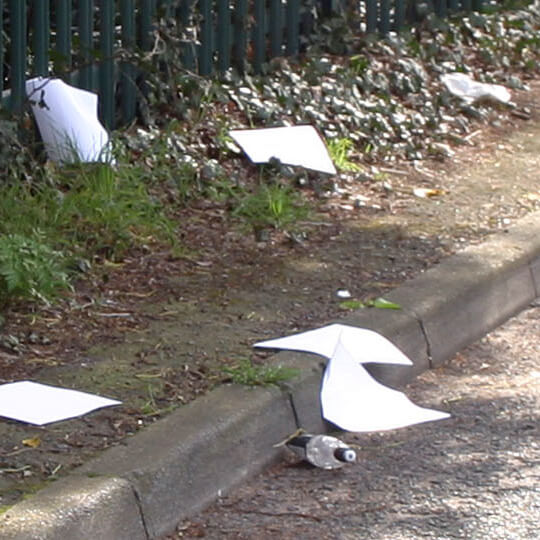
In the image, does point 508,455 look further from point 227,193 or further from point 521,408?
point 227,193

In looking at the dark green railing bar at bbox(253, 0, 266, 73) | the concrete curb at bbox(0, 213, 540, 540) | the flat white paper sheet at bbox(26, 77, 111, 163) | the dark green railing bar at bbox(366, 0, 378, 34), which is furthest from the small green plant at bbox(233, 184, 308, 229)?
the dark green railing bar at bbox(366, 0, 378, 34)

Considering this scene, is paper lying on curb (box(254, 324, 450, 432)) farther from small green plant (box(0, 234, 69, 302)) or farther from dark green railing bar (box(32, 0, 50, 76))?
dark green railing bar (box(32, 0, 50, 76))

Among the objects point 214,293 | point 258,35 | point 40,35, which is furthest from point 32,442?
point 258,35

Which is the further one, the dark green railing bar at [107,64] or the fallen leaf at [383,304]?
the dark green railing bar at [107,64]

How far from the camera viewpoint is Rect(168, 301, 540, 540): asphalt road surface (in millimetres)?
3914

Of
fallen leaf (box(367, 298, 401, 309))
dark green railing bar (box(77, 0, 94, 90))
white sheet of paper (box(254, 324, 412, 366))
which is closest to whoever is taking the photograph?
white sheet of paper (box(254, 324, 412, 366))

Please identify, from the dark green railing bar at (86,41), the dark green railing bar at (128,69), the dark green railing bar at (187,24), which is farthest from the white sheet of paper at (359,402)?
the dark green railing bar at (187,24)

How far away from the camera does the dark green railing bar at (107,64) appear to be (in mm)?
6785

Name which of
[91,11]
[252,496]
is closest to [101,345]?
[252,496]

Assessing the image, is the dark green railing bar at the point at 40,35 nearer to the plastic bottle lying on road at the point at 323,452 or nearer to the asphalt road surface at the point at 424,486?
the asphalt road surface at the point at 424,486

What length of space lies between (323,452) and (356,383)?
0.47 m

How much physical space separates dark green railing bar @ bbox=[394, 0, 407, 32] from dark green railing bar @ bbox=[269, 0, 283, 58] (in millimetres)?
1147

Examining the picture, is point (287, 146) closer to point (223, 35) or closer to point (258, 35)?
point (223, 35)

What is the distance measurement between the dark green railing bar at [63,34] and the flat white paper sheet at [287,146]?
842 millimetres
